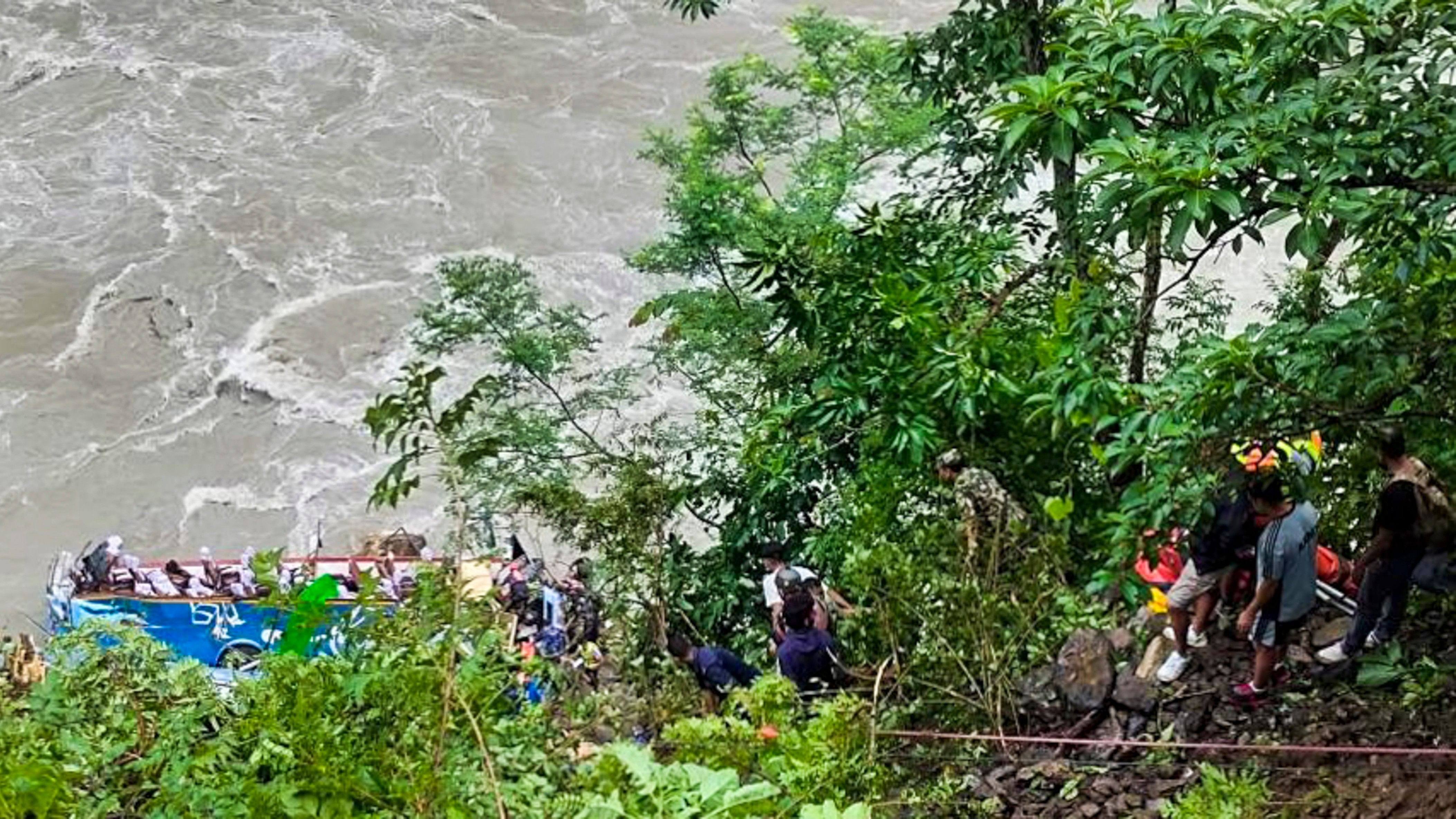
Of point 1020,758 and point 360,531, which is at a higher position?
point 1020,758

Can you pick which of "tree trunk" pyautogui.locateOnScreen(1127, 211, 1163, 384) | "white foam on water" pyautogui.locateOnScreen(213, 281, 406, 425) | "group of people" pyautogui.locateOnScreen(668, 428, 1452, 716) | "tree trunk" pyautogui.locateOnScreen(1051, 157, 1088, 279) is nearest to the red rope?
"group of people" pyautogui.locateOnScreen(668, 428, 1452, 716)

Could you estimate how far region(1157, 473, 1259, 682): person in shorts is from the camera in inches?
185

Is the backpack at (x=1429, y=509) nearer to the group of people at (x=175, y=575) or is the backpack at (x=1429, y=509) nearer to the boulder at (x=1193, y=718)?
the boulder at (x=1193, y=718)

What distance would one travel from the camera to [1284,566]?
446cm

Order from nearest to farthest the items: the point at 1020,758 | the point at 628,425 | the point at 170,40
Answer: the point at 1020,758, the point at 628,425, the point at 170,40

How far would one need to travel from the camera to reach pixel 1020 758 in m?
4.45

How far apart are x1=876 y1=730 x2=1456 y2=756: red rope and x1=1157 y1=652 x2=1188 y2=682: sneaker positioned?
0.33 meters

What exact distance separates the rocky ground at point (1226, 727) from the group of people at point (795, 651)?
0.72 meters

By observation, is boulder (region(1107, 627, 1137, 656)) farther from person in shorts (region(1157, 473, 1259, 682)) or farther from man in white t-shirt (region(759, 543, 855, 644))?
man in white t-shirt (region(759, 543, 855, 644))

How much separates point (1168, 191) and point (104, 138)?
1525 cm

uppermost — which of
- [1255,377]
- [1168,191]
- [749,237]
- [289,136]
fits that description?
[1168,191]

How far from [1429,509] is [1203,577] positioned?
0.76 meters

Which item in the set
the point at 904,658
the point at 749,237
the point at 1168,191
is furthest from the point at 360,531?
the point at 1168,191

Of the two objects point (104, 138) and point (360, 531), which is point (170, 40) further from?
point (360, 531)
